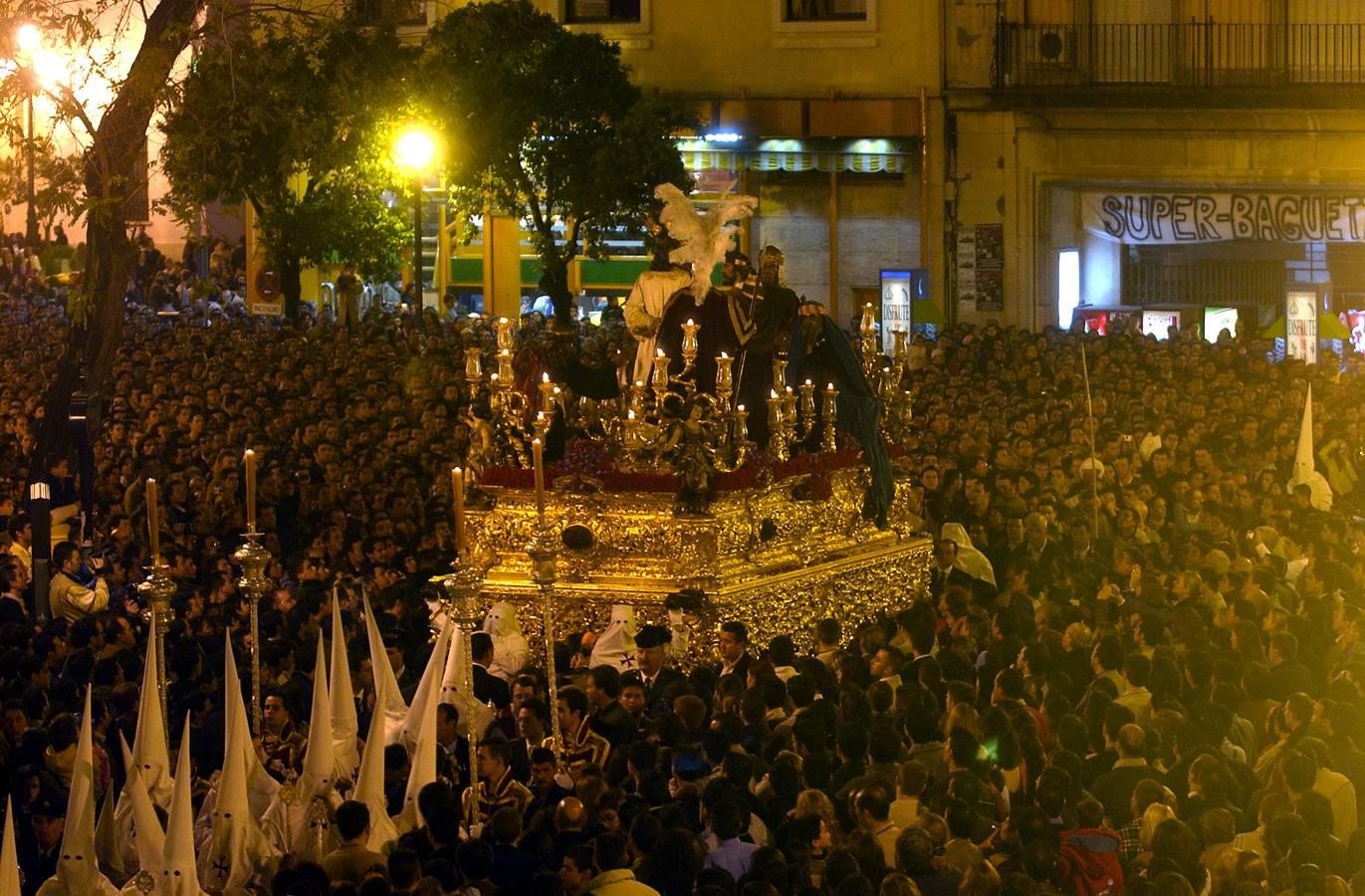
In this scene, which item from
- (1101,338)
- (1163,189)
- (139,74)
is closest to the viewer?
(139,74)

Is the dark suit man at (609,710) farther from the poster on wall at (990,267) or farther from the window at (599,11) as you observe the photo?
the window at (599,11)

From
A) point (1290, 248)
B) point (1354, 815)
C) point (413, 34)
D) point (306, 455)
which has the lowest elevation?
point (1354, 815)

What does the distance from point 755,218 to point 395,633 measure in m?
21.6

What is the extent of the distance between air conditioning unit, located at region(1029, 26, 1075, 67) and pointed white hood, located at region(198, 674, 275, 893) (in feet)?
84.3

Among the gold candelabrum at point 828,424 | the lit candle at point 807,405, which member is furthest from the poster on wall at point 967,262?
the lit candle at point 807,405

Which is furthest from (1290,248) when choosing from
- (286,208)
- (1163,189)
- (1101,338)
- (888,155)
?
(286,208)

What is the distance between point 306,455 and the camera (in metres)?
17.8

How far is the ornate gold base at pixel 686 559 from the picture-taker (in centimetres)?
1345

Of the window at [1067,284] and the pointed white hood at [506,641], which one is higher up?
the window at [1067,284]

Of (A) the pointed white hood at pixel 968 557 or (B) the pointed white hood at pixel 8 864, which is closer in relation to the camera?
(B) the pointed white hood at pixel 8 864

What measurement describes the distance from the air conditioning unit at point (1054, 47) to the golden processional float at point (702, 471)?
59.3 ft

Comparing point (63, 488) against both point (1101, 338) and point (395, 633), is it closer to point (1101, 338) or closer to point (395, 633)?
point (395, 633)

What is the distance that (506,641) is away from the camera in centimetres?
1323

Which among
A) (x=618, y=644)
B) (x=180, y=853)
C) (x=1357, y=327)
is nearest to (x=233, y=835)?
(x=180, y=853)
